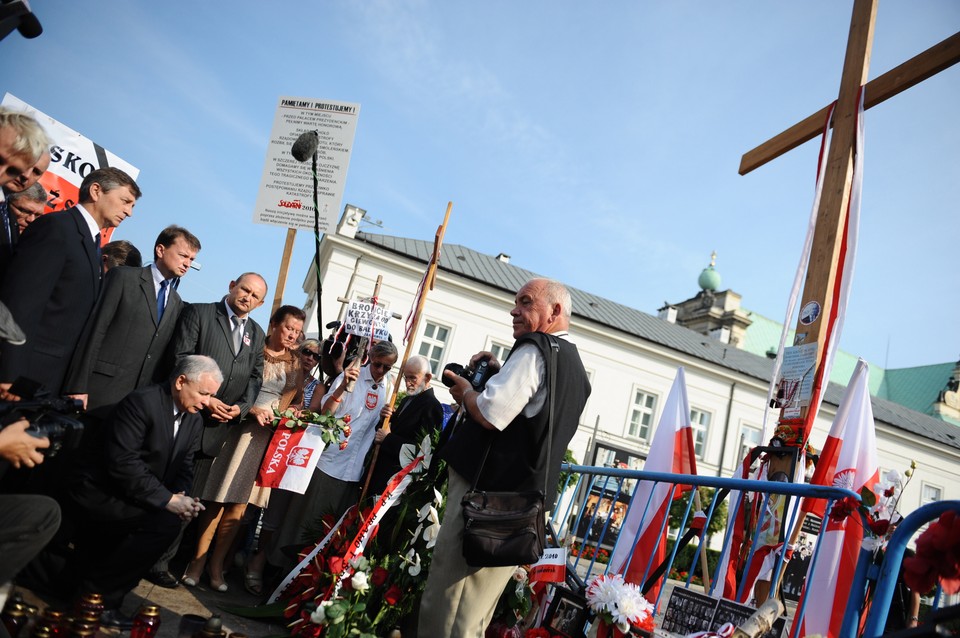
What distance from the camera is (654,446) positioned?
17.2ft

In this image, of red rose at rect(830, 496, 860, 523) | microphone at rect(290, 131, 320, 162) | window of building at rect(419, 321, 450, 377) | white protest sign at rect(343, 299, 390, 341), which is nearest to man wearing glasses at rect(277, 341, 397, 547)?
white protest sign at rect(343, 299, 390, 341)

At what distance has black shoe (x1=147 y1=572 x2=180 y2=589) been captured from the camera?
13.2 ft

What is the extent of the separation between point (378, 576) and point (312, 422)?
1.50 meters

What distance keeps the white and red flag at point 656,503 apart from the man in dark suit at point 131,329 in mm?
3109

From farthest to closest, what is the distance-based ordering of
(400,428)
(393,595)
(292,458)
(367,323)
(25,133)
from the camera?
(367,323), (400,428), (292,458), (393,595), (25,133)

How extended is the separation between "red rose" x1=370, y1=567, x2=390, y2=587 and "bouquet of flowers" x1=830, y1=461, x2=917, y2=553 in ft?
7.22

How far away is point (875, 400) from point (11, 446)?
42.1 meters

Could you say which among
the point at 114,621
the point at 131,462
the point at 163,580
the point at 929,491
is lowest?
the point at 163,580

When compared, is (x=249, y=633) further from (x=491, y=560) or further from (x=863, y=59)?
(x=863, y=59)

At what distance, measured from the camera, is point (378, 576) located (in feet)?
11.3

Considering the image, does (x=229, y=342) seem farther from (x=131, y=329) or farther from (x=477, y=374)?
(x=477, y=374)

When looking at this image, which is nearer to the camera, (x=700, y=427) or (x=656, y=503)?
(x=656, y=503)

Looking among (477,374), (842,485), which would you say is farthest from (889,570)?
(842,485)

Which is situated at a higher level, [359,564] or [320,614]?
[359,564]
